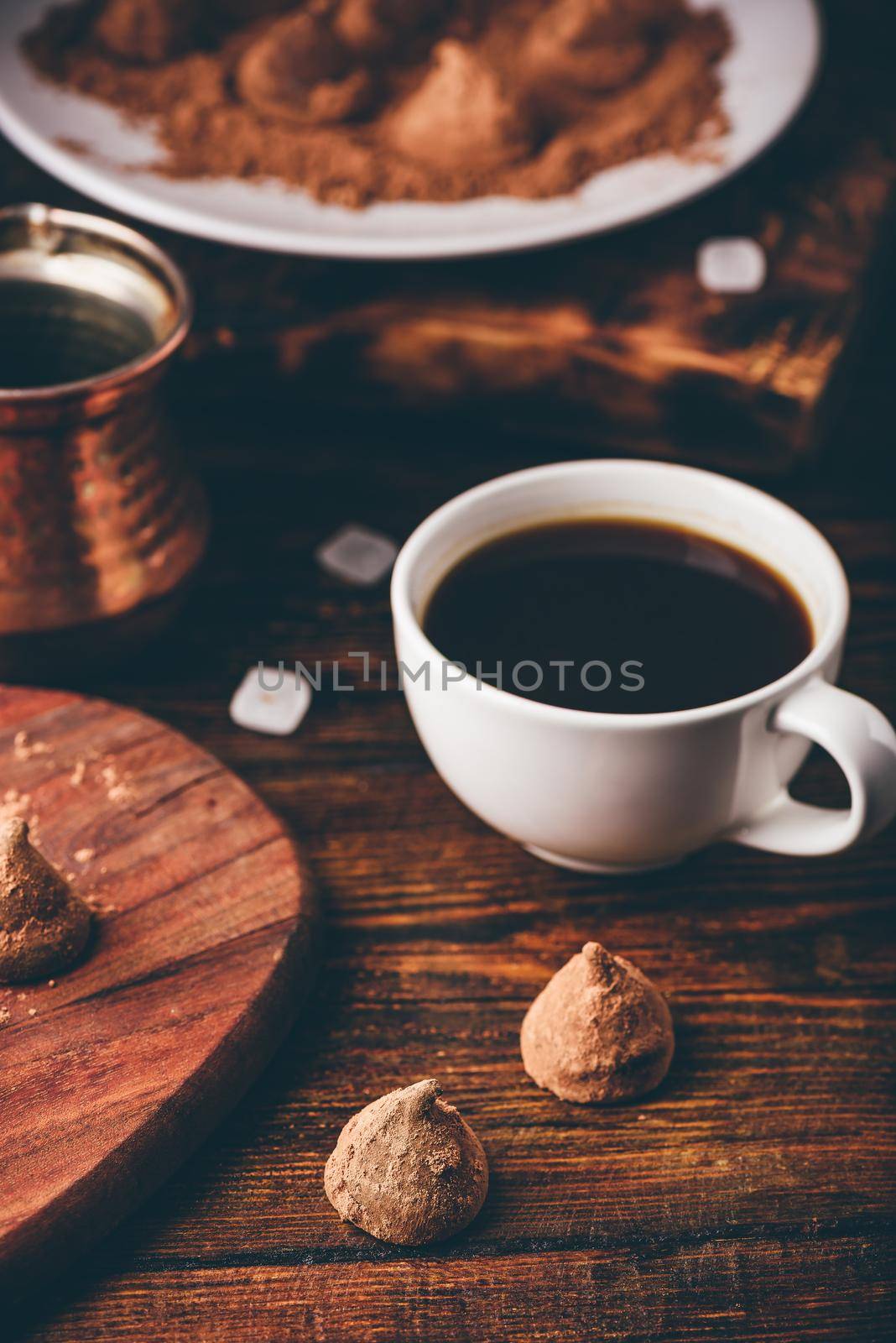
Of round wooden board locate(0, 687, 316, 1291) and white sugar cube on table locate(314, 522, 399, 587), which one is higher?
round wooden board locate(0, 687, 316, 1291)

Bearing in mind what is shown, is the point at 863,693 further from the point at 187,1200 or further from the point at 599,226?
the point at 187,1200

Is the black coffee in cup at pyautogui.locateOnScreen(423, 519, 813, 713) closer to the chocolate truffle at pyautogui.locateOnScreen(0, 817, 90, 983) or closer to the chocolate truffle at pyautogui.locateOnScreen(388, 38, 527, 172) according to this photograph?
the chocolate truffle at pyautogui.locateOnScreen(0, 817, 90, 983)

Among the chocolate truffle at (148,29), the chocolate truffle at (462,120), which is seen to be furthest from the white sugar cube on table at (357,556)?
the chocolate truffle at (148,29)

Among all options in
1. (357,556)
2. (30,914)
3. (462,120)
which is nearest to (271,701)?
(357,556)

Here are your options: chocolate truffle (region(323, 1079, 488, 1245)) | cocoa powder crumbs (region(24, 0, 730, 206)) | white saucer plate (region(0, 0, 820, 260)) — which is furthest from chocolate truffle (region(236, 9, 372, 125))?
chocolate truffle (region(323, 1079, 488, 1245))

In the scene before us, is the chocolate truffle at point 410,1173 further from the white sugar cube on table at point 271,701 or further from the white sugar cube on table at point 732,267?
the white sugar cube on table at point 732,267

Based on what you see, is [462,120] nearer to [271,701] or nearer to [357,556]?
[357,556]

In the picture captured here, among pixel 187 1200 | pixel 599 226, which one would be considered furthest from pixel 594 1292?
pixel 599 226
